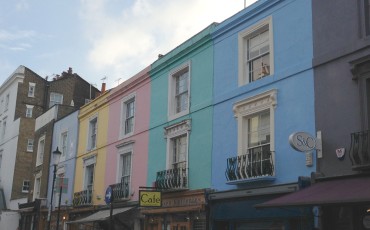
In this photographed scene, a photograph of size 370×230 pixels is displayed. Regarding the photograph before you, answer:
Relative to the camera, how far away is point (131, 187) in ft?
63.4

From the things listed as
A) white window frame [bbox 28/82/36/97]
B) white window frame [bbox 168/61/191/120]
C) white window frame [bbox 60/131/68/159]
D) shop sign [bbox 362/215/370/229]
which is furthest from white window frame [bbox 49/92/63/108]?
shop sign [bbox 362/215/370/229]

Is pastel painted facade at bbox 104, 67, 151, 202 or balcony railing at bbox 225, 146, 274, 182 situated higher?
pastel painted facade at bbox 104, 67, 151, 202

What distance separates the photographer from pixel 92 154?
76.1ft

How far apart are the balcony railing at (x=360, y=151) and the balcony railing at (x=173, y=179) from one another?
22.0ft

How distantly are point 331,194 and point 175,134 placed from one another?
806 centimetres

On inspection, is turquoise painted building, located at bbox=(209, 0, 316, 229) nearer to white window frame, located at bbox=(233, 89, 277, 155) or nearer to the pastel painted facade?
white window frame, located at bbox=(233, 89, 277, 155)

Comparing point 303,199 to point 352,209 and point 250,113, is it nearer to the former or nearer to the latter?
point 352,209

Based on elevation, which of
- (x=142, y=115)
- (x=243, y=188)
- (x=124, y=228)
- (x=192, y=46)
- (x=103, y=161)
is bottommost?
(x=124, y=228)

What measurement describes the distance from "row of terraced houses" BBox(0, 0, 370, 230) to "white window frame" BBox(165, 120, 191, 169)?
0.12ft

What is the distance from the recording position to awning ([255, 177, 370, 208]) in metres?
8.84

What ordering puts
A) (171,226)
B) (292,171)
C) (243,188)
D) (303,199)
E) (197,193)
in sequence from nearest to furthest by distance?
(303,199), (292,171), (243,188), (197,193), (171,226)

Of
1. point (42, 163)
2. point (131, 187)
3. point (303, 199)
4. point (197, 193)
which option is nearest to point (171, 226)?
point (197, 193)

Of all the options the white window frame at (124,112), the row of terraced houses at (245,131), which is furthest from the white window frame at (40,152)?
the white window frame at (124,112)

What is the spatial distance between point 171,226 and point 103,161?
692 centimetres
